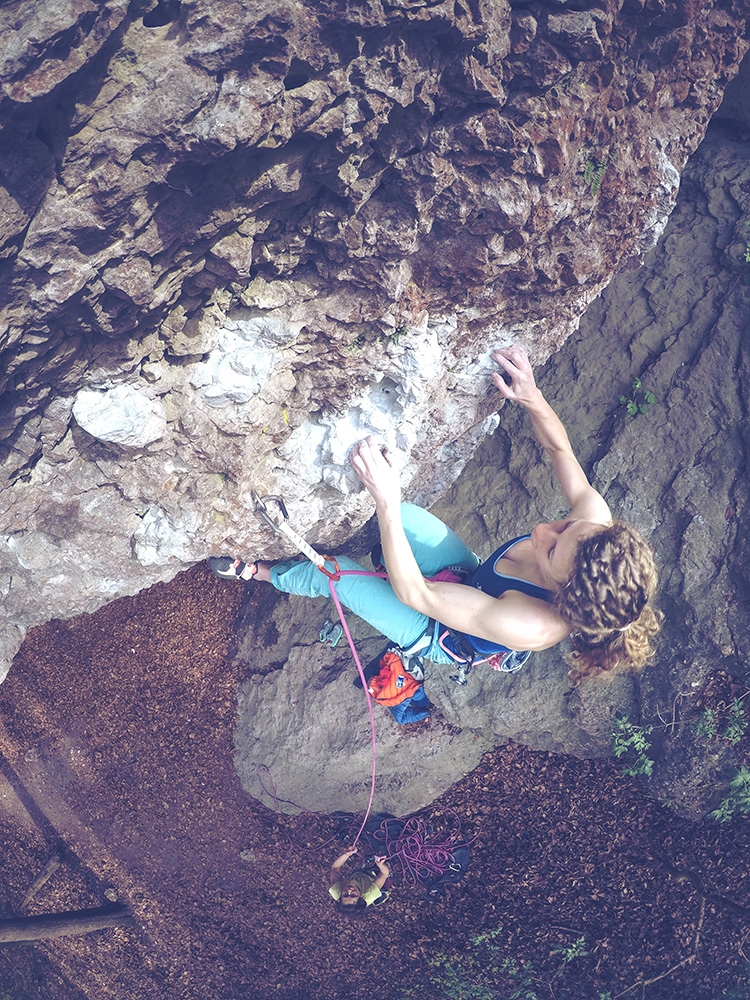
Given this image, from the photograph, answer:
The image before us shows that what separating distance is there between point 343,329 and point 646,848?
3.97 metres

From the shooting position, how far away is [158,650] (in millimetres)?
4957

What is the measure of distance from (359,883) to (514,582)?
9.62 feet

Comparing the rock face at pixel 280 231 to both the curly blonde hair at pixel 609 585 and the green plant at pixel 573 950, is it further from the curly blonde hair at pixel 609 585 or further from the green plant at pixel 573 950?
the green plant at pixel 573 950

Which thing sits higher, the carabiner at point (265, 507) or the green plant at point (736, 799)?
the carabiner at point (265, 507)

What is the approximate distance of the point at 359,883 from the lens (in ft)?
15.9

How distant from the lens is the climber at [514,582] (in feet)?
9.24

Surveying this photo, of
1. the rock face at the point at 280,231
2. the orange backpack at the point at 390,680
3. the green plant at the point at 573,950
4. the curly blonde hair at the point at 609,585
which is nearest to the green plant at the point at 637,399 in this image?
the rock face at the point at 280,231

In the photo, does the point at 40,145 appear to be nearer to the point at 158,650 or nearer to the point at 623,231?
the point at 623,231

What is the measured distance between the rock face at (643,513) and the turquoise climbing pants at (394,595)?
0.95 metres

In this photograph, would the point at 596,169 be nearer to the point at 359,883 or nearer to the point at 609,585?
the point at 609,585

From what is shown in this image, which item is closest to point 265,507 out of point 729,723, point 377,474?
point 377,474

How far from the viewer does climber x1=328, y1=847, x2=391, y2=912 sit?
190 inches

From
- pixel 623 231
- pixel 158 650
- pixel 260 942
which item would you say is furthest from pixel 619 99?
pixel 260 942

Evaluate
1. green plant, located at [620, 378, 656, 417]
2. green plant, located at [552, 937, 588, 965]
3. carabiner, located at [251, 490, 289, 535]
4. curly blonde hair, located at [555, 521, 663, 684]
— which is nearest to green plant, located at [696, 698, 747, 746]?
curly blonde hair, located at [555, 521, 663, 684]
